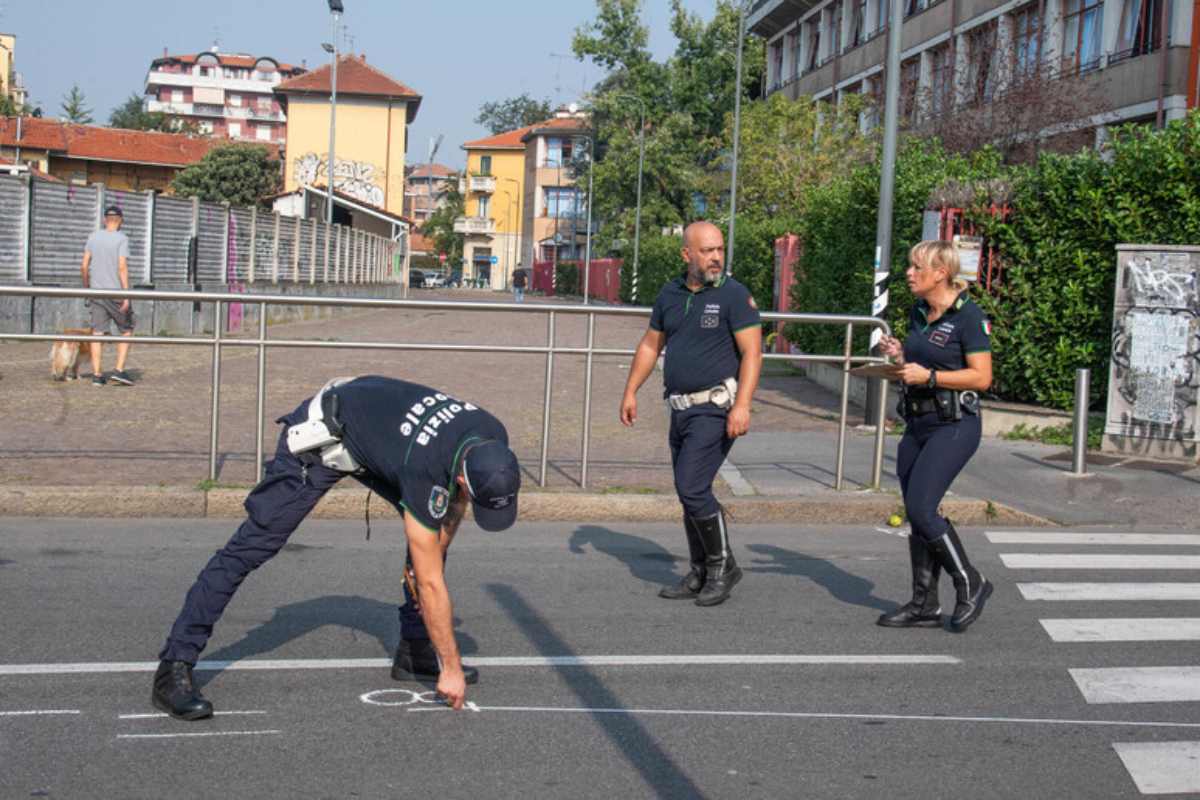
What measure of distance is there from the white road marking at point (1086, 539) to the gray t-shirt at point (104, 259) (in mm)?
10195

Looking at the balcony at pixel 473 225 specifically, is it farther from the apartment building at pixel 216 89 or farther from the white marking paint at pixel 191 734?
the white marking paint at pixel 191 734

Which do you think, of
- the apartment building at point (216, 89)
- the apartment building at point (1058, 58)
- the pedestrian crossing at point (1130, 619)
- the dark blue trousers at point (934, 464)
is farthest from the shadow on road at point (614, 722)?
the apartment building at point (216, 89)

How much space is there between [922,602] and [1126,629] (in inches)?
39.4

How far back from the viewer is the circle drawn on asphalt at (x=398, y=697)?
5.36 m

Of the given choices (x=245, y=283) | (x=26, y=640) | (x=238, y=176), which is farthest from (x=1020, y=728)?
(x=238, y=176)

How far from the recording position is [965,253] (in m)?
13.7

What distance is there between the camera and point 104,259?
1545 centimetres

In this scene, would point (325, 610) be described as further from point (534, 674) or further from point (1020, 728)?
point (1020, 728)

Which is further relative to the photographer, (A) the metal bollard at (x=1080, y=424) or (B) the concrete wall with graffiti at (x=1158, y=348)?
(B) the concrete wall with graffiti at (x=1158, y=348)

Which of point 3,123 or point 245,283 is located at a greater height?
point 3,123

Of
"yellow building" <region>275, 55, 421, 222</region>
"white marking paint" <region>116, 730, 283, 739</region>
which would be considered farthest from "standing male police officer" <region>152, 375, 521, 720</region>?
"yellow building" <region>275, 55, 421, 222</region>

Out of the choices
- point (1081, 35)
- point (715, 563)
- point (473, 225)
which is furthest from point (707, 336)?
point (473, 225)

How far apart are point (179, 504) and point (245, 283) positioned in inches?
935

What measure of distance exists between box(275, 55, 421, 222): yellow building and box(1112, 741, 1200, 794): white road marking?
81.4 meters
